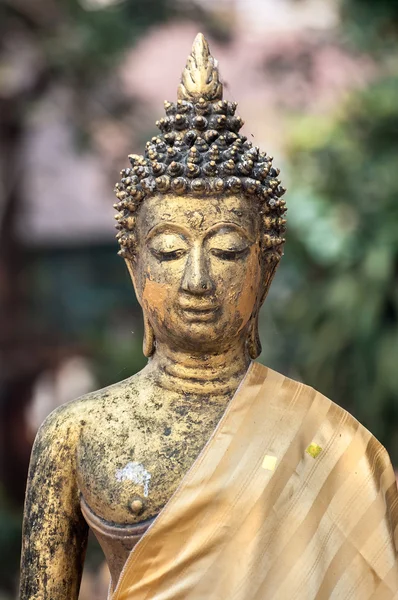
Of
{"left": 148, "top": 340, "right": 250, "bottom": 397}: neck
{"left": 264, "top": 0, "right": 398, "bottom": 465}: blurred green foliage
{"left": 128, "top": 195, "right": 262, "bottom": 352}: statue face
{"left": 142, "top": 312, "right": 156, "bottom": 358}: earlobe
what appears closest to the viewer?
{"left": 128, "top": 195, "right": 262, "bottom": 352}: statue face

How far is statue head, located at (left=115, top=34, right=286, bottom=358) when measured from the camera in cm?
304

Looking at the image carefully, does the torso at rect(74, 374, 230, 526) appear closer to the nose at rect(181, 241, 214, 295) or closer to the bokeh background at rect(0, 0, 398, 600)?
the nose at rect(181, 241, 214, 295)

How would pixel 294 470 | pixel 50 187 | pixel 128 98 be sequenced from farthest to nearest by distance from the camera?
1. pixel 50 187
2. pixel 128 98
3. pixel 294 470

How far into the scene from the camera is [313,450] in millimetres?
3068

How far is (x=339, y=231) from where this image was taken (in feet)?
32.4

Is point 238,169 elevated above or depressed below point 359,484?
above

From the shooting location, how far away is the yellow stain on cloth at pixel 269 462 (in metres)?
3.00

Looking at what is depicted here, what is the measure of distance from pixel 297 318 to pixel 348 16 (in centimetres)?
267

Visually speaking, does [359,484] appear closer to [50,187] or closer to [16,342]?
[16,342]

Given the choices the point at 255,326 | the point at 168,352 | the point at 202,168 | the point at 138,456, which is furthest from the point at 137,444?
the point at 202,168

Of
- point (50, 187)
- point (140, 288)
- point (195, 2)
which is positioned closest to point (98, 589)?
point (140, 288)

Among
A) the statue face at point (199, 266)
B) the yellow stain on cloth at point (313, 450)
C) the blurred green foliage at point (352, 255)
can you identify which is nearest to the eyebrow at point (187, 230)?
the statue face at point (199, 266)

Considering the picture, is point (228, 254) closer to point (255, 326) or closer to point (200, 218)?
point (200, 218)

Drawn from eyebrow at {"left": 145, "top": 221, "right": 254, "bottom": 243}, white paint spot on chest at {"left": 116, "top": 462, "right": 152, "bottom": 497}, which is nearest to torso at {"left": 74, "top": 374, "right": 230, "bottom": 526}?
white paint spot on chest at {"left": 116, "top": 462, "right": 152, "bottom": 497}
